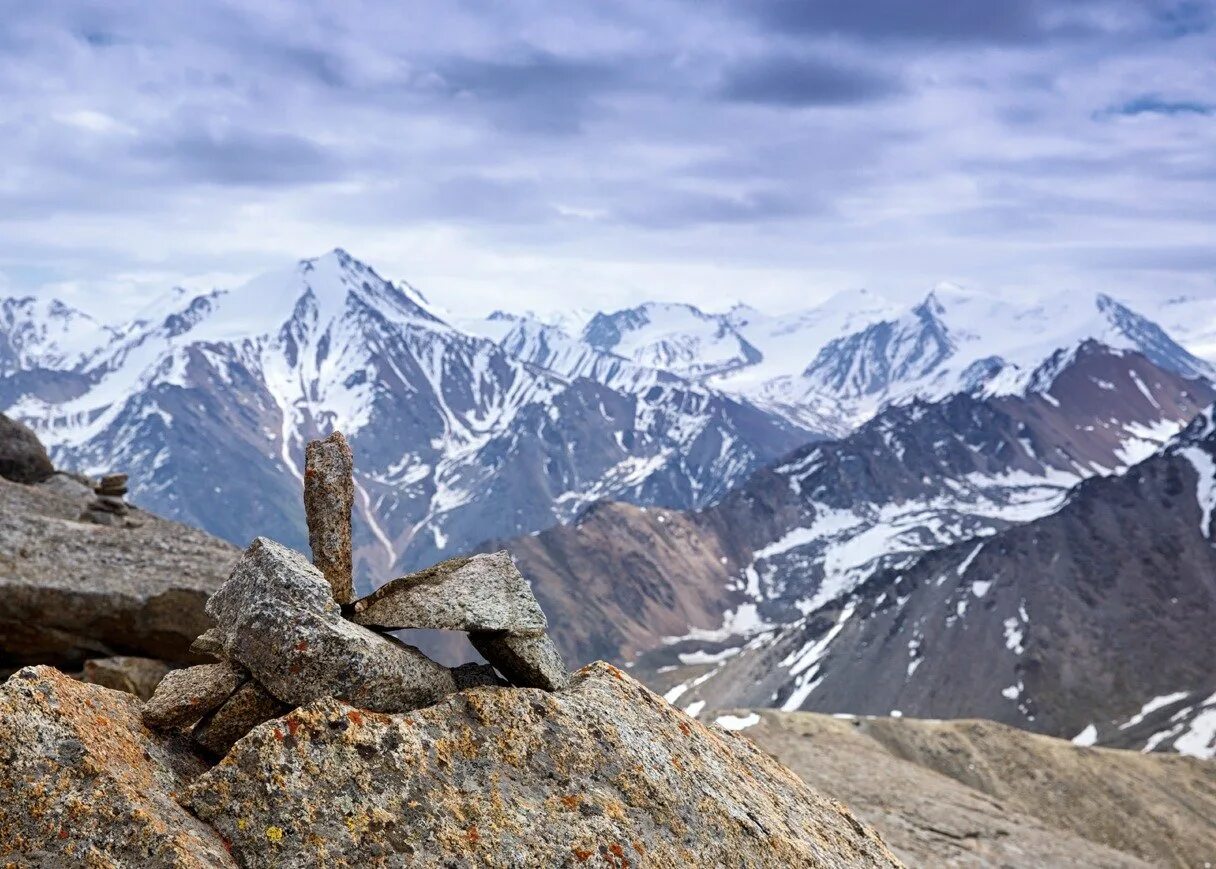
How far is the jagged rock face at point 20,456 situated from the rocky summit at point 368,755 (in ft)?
105

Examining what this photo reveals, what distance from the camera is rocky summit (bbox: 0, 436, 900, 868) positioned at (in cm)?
1091

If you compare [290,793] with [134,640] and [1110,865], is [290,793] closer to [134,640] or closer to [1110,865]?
[134,640]

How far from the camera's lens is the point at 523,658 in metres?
14.3

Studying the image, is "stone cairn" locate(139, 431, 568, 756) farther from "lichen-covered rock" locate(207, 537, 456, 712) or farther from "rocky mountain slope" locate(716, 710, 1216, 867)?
"rocky mountain slope" locate(716, 710, 1216, 867)

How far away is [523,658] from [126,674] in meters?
14.0

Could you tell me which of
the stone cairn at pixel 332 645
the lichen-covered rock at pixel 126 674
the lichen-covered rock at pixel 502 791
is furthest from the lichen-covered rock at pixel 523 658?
the lichen-covered rock at pixel 126 674

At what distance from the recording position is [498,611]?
14281 mm

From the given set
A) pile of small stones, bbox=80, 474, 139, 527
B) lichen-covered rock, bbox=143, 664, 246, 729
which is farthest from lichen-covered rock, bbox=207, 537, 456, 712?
pile of small stones, bbox=80, 474, 139, 527

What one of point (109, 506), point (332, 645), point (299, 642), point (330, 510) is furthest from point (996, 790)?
point (299, 642)

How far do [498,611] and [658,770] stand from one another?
3.04 meters

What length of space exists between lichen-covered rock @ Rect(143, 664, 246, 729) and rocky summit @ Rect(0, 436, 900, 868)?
26 mm

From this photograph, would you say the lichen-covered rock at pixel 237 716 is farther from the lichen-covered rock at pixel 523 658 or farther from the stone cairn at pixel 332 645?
the lichen-covered rock at pixel 523 658

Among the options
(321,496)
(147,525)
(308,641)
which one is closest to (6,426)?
(147,525)

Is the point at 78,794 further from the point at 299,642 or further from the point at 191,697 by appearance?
the point at 299,642
